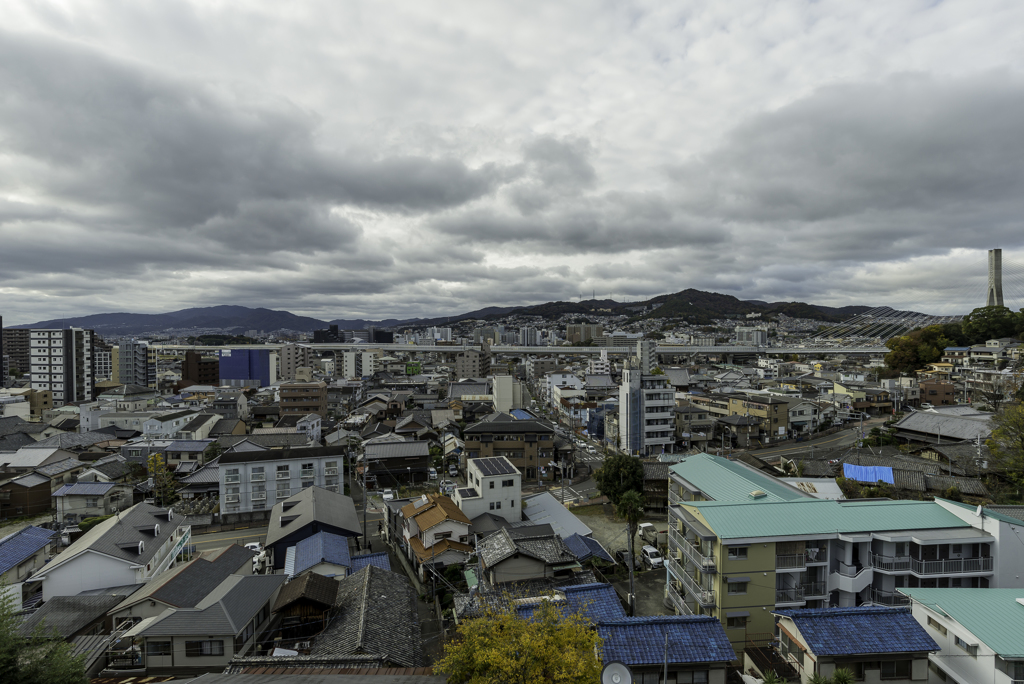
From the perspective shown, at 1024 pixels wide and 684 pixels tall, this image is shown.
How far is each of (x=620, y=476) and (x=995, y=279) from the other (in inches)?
3076

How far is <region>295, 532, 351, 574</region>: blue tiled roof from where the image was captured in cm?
1498

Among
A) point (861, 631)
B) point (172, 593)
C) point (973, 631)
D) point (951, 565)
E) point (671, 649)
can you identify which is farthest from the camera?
point (172, 593)

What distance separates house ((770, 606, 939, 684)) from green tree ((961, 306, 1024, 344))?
195 feet

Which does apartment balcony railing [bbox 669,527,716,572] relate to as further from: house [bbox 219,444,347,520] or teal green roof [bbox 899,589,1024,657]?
house [bbox 219,444,347,520]

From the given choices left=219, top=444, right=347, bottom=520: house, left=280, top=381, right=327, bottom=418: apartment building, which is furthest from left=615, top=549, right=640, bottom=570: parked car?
left=280, top=381, right=327, bottom=418: apartment building

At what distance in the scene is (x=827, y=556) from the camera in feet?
36.5

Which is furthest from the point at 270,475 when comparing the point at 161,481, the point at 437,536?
the point at 437,536

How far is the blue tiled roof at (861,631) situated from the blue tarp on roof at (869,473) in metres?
13.2

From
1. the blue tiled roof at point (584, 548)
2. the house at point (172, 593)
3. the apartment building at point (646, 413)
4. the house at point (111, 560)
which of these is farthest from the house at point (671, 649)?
the apartment building at point (646, 413)

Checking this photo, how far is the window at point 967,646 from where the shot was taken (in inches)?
309

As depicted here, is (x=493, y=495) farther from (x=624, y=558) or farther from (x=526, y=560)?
(x=526, y=560)

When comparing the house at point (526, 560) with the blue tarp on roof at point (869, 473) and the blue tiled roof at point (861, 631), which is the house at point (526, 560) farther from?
the blue tarp on roof at point (869, 473)

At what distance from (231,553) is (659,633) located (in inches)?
511

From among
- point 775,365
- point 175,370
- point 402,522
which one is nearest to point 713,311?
point 775,365
